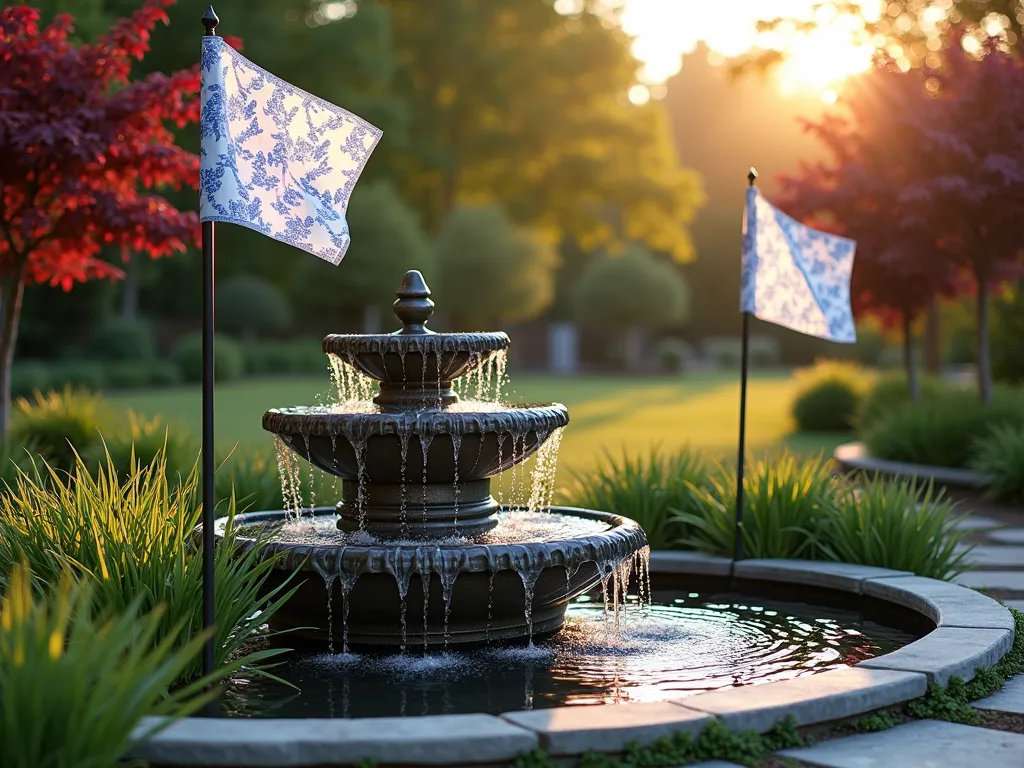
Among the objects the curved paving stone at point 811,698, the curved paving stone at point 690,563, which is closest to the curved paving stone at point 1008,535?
the curved paving stone at point 690,563

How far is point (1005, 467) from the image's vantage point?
12.5 m

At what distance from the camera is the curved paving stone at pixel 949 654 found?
527 cm

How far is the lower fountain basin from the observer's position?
586 centimetres

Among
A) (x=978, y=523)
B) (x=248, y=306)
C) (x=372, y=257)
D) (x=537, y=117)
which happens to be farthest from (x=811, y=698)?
(x=537, y=117)

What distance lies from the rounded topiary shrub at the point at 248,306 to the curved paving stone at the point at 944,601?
39.3 meters

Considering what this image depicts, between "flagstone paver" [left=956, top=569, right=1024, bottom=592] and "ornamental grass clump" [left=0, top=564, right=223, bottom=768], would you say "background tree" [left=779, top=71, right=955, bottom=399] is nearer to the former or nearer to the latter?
"flagstone paver" [left=956, top=569, right=1024, bottom=592]

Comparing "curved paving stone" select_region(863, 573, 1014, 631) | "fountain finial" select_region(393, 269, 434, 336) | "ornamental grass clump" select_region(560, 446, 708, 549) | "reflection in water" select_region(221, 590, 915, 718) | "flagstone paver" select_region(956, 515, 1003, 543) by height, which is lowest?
"flagstone paver" select_region(956, 515, 1003, 543)

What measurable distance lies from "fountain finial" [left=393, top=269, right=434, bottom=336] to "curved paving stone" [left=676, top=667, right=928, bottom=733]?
2.53 m

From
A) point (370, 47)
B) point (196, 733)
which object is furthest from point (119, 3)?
point (196, 733)

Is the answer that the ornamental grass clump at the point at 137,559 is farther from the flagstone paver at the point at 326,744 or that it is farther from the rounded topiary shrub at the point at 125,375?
the rounded topiary shrub at the point at 125,375

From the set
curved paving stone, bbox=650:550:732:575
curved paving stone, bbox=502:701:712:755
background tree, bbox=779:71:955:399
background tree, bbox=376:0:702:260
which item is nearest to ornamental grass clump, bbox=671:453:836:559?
curved paving stone, bbox=650:550:732:575

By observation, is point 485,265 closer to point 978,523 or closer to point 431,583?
point 978,523

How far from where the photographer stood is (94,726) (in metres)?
3.79

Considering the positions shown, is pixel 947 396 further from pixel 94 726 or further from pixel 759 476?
pixel 94 726
